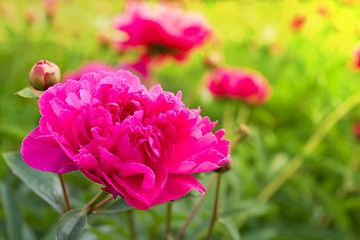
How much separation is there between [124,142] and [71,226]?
0.39ft

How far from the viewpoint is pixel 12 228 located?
0.69 m

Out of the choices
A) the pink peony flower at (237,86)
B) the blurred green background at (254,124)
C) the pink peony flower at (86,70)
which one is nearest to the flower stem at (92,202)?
the blurred green background at (254,124)

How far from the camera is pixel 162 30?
108cm

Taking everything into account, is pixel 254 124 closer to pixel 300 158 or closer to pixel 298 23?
pixel 300 158

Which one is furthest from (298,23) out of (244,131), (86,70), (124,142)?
(124,142)

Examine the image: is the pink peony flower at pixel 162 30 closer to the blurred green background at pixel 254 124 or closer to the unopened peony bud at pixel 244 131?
the blurred green background at pixel 254 124

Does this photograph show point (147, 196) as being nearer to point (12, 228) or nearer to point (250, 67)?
point (12, 228)

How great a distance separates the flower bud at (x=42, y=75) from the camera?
0.44 m

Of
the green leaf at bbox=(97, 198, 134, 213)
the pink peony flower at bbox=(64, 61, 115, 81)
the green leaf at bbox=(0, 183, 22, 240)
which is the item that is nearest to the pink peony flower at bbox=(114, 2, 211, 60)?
the pink peony flower at bbox=(64, 61, 115, 81)

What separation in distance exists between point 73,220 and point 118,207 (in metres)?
0.08

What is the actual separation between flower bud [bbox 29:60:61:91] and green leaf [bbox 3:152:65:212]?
0.15 m

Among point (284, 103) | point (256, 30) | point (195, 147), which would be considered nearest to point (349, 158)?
point (284, 103)

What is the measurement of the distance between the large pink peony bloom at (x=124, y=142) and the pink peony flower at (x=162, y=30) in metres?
0.71

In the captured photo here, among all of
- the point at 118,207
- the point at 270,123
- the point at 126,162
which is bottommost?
the point at 270,123
